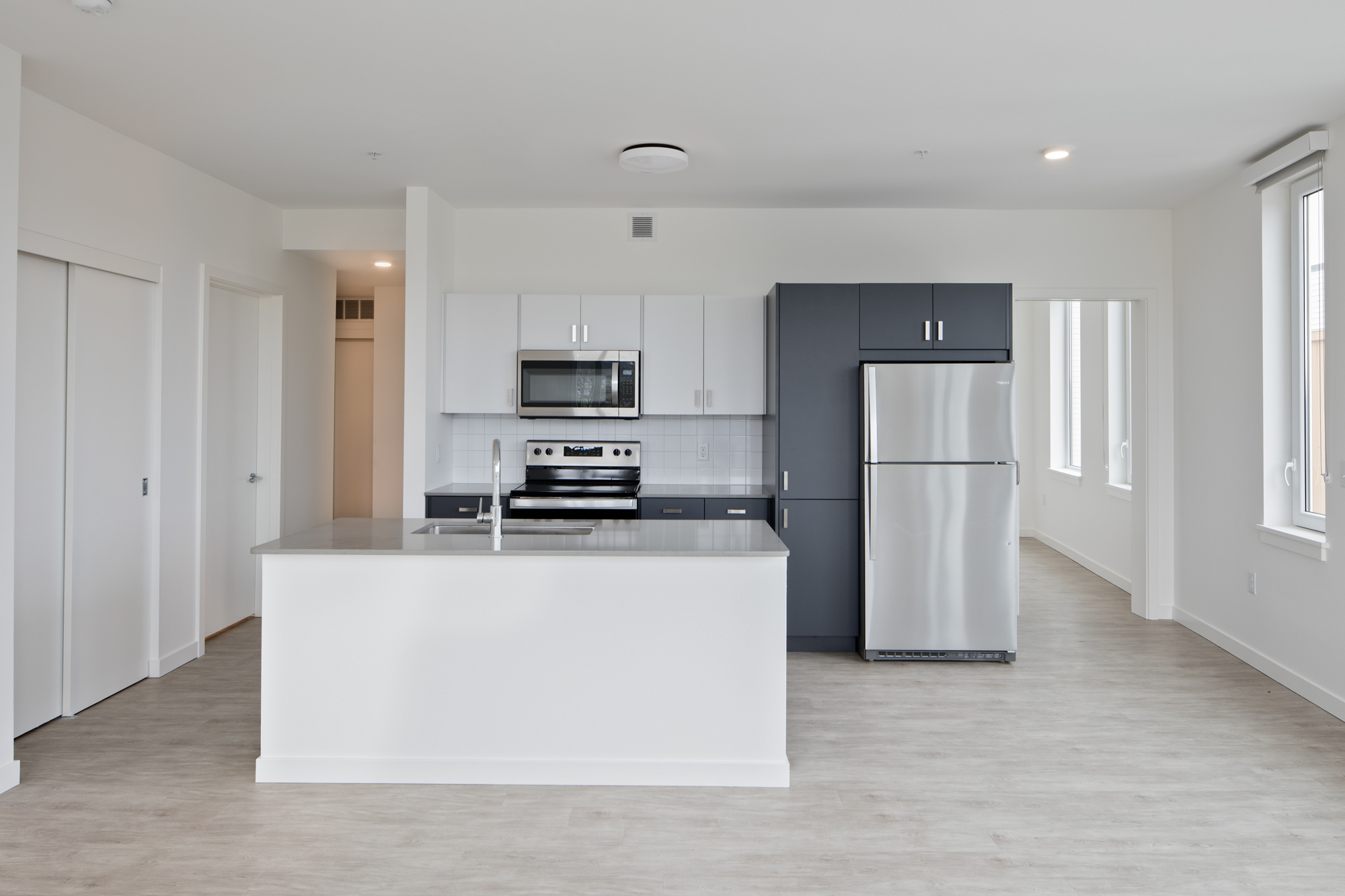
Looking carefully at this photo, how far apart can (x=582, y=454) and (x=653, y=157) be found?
1.93m

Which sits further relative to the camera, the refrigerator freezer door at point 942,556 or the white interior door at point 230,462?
the white interior door at point 230,462

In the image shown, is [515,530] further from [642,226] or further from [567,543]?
[642,226]

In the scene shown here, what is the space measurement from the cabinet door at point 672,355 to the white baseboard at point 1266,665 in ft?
10.1

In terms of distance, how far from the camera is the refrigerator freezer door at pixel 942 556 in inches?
162

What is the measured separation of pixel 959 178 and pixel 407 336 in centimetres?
306

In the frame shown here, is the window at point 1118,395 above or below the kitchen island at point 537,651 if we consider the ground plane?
above

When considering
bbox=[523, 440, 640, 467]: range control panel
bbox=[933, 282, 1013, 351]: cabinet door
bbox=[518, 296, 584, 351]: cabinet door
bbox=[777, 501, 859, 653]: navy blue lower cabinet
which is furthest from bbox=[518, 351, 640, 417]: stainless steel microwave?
bbox=[933, 282, 1013, 351]: cabinet door

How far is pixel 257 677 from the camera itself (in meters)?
3.88

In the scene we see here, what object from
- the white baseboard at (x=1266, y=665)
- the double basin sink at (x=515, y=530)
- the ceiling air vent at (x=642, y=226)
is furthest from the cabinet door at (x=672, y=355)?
the white baseboard at (x=1266, y=665)

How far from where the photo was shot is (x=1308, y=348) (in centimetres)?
373

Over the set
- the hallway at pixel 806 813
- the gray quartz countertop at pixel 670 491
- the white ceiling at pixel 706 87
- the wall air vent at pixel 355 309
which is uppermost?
the white ceiling at pixel 706 87

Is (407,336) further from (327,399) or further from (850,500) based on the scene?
(850,500)

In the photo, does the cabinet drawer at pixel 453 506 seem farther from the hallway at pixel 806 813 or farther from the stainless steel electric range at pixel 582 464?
the hallway at pixel 806 813

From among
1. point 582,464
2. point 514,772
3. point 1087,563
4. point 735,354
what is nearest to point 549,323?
point 582,464
